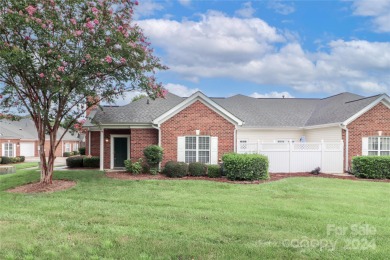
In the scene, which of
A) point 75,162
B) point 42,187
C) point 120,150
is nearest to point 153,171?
point 120,150

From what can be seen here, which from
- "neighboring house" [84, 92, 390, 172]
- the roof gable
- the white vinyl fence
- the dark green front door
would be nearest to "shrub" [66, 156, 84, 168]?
"neighboring house" [84, 92, 390, 172]

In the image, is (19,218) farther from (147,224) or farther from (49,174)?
(49,174)

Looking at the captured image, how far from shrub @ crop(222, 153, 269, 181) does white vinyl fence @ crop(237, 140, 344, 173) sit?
2.63 metres

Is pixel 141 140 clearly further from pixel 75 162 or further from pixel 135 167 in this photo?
pixel 75 162

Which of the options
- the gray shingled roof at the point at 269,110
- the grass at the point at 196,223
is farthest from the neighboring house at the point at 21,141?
the grass at the point at 196,223

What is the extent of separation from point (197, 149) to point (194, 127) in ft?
4.08

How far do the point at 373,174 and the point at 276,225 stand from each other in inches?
474

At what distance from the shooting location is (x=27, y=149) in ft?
162

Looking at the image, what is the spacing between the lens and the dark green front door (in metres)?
21.6

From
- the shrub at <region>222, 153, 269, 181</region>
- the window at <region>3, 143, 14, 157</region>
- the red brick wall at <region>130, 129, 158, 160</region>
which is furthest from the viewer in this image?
the window at <region>3, 143, 14, 157</region>

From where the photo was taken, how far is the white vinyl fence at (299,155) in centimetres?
1889

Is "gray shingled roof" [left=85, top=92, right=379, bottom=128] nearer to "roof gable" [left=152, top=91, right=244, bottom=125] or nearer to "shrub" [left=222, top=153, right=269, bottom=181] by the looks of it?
"roof gable" [left=152, top=91, right=244, bottom=125]

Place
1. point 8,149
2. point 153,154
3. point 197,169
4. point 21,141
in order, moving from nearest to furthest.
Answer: point 197,169
point 153,154
point 8,149
point 21,141

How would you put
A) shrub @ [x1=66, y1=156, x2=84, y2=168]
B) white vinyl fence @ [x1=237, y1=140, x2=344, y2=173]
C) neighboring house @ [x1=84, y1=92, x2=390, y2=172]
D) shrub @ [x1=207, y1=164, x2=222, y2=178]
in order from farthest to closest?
shrub @ [x1=66, y1=156, x2=84, y2=168] → white vinyl fence @ [x1=237, y1=140, x2=344, y2=173] → neighboring house @ [x1=84, y1=92, x2=390, y2=172] → shrub @ [x1=207, y1=164, x2=222, y2=178]
